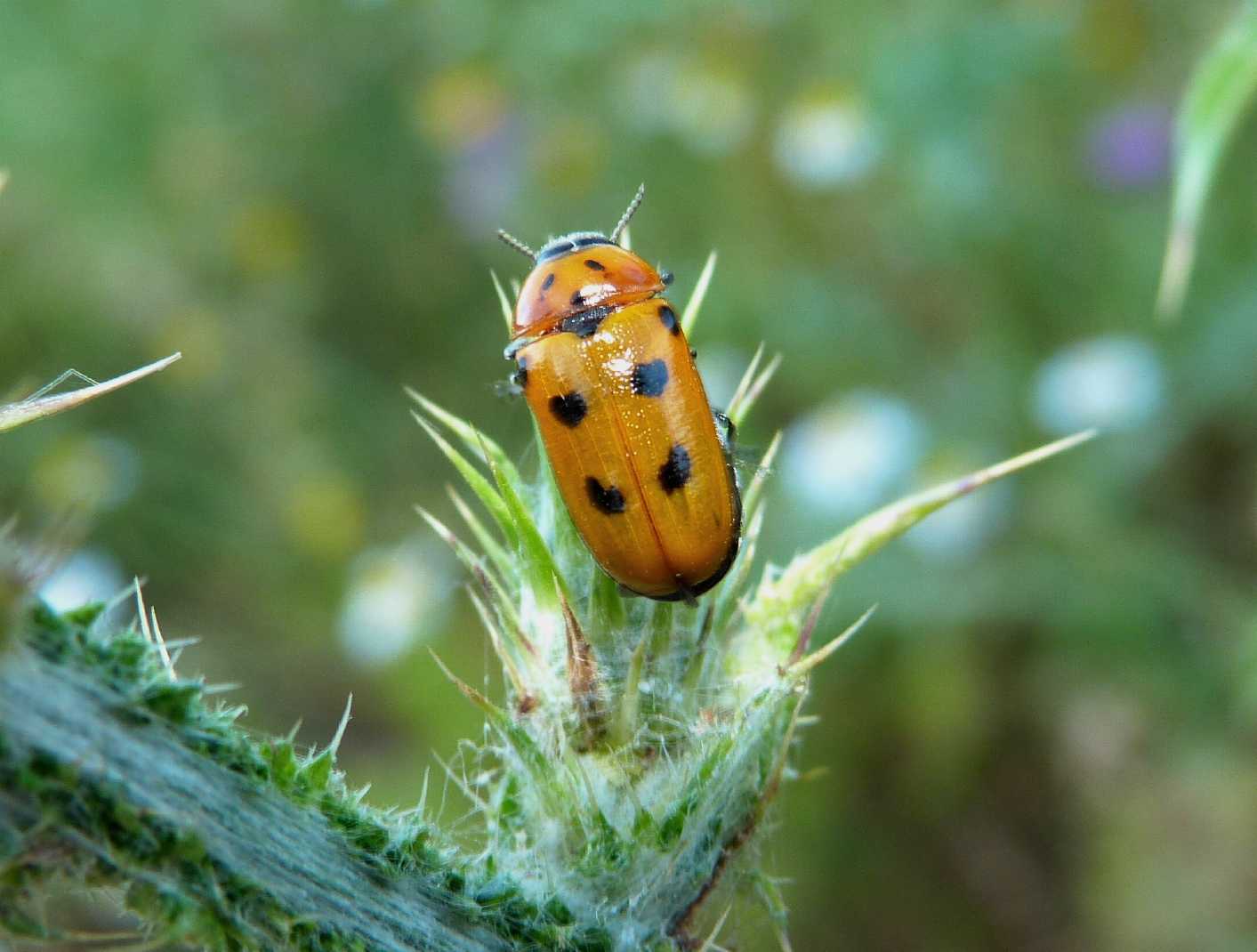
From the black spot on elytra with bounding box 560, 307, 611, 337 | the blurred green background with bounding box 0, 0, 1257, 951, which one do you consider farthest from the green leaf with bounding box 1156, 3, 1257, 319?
the blurred green background with bounding box 0, 0, 1257, 951

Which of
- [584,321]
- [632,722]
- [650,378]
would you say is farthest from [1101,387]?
[632,722]

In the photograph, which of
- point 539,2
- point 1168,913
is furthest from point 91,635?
point 539,2

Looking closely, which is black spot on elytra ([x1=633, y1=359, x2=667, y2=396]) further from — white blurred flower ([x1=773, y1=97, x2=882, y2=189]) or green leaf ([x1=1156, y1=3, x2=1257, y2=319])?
white blurred flower ([x1=773, y1=97, x2=882, y2=189])

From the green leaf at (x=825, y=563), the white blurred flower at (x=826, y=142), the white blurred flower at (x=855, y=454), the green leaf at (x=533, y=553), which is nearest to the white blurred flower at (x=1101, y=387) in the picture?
the white blurred flower at (x=855, y=454)

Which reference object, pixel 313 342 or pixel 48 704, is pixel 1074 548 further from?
pixel 48 704

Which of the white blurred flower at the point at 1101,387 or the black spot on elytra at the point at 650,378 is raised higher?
the white blurred flower at the point at 1101,387

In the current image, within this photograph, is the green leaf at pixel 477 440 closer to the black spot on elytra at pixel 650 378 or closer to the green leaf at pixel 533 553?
the green leaf at pixel 533 553

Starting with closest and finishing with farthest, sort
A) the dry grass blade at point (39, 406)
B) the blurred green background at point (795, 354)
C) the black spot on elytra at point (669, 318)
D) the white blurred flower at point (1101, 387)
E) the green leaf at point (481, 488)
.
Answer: the dry grass blade at point (39, 406)
the green leaf at point (481, 488)
the black spot on elytra at point (669, 318)
the blurred green background at point (795, 354)
the white blurred flower at point (1101, 387)
